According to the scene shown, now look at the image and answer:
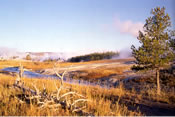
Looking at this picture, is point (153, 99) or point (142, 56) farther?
point (142, 56)

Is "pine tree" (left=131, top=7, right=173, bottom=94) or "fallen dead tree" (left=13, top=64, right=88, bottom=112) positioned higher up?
Result: "pine tree" (left=131, top=7, right=173, bottom=94)

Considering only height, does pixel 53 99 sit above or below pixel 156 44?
below

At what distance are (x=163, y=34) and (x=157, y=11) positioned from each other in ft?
5.19

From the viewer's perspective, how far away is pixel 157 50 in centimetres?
1102

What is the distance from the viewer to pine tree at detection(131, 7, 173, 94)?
10.8 metres

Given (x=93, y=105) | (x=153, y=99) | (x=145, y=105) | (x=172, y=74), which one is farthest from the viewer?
(x=172, y=74)

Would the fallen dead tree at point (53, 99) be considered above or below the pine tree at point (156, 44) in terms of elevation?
below

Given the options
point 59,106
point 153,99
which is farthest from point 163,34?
point 59,106

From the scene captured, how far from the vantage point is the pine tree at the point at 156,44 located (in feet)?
35.5

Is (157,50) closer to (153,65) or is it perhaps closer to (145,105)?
(153,65)

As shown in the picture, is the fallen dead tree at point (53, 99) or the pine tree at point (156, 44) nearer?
the fallen dead tree at point (53, 99)

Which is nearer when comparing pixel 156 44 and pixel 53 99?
pixel 53 99

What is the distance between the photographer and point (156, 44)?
35.7 feet

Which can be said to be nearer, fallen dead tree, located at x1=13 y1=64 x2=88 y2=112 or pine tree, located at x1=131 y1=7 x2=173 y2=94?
fallen dead tree, located at x1=13 y1=64 x2=88 y2=112
